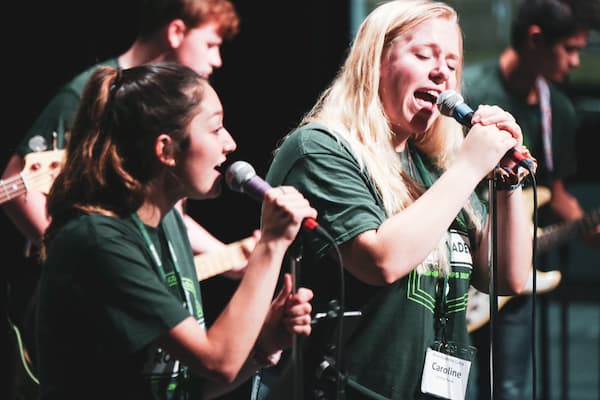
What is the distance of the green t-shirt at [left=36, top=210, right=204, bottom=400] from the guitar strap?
263cm

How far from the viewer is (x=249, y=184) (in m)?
2.02

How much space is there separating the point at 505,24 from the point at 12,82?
3.53m

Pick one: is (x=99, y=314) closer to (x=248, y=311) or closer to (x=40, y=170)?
(x=248, y=311)

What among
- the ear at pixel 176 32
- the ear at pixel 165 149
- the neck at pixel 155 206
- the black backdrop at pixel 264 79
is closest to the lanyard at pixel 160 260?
the neck at pixel 155 206

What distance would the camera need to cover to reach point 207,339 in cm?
198

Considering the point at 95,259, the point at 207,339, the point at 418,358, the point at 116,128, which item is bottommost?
the point at 418,358

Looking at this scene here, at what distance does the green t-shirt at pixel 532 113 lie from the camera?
4.20m

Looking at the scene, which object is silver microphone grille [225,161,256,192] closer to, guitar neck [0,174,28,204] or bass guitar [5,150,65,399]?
bass guitar [5,150,65,399]

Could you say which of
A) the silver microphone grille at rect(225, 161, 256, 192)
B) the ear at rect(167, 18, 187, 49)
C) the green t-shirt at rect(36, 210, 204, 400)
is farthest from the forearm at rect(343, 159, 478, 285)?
the ear at rect(167, 18, 187, 49)

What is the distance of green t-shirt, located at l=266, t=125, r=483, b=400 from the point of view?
2168mm

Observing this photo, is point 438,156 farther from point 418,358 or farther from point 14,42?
point 14,42

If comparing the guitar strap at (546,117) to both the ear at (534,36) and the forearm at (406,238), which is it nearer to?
the ear at (534,36)

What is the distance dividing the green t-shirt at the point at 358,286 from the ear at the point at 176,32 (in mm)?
1529

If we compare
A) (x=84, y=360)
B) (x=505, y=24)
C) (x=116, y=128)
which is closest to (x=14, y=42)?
(x=116, y=128)
